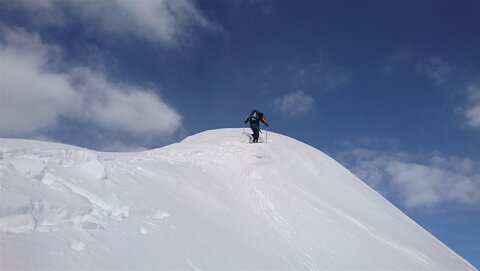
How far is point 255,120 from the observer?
18.2 metres

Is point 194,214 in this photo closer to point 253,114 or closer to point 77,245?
point 77,245

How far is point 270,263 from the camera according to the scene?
8.45 metres

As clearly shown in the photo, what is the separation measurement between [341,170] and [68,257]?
1549cm

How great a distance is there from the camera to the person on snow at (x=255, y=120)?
1798 centimetres

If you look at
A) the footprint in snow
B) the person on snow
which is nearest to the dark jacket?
the person on snow

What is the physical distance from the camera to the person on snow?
18.0 m

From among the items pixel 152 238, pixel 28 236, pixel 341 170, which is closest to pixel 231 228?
pixel 152 238

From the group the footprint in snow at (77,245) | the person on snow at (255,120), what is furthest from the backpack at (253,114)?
the footprint in snow at (77,245)

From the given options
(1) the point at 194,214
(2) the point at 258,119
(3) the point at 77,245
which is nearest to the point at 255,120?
(2) the point at 258,119

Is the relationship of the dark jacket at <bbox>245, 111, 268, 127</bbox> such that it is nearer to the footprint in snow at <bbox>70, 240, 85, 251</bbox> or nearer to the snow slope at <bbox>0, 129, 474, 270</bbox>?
the snow slope at <bbox>0, 129, 474, 270</bbox>

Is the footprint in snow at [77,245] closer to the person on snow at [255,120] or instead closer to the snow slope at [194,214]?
the snow slope at [194,214]

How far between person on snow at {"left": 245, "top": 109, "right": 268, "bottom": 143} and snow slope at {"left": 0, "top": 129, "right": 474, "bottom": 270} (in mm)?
1371

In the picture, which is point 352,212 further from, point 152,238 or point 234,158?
point 152,238

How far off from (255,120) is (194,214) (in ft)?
31.3
